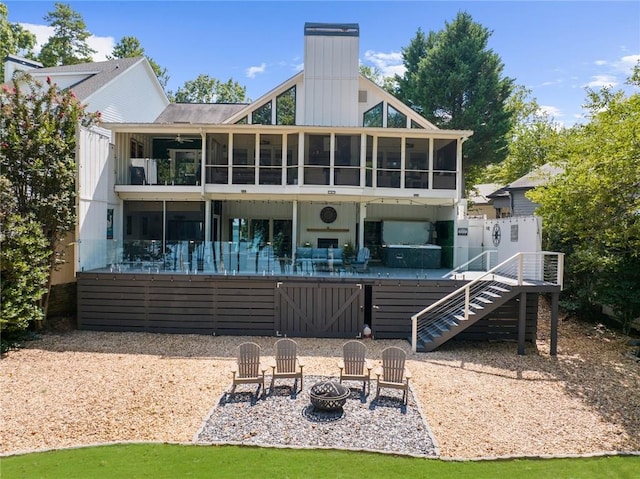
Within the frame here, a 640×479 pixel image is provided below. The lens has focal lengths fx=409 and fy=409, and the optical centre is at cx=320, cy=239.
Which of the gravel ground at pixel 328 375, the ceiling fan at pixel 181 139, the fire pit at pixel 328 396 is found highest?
the ceiling fan at pixel 181 139

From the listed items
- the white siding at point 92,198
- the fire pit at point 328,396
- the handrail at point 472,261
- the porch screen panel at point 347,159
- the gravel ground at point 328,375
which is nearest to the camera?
the gravel ground at point 328,375

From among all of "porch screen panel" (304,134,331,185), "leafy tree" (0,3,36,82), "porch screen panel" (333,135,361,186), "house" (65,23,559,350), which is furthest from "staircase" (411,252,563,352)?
"leafy tree" (0,3,36,82)

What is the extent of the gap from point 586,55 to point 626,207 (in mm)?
9700

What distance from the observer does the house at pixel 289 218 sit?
12.3 m

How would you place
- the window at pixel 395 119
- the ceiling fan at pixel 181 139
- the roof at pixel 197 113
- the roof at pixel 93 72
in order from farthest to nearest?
1. the roof at pixel 197 113
2. the roof at pixel 93 72
3. the window at pixel 395 119
4. the ceiling fan at pixel 181 139

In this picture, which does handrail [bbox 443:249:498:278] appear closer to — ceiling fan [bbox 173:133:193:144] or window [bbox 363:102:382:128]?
window [bbox 363:102:382:128]

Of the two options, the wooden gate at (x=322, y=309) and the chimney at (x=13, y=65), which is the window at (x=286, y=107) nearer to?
the wooden gate at (x=322, y=309)

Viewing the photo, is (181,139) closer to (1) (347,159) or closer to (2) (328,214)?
(1) (347,159)

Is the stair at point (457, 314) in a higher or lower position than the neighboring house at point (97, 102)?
lower

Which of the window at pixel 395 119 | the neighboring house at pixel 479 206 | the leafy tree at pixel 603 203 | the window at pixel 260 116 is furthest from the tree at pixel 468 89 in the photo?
the window at pixel 260 116

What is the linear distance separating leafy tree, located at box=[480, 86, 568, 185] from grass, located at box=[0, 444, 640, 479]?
26.8m

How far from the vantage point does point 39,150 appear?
11.5 meters

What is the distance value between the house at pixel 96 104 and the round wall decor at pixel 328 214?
8618mm

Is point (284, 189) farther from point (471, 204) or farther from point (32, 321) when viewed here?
point (471, 204)
